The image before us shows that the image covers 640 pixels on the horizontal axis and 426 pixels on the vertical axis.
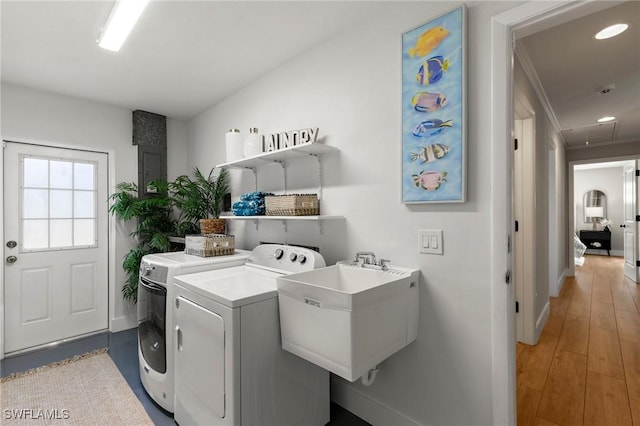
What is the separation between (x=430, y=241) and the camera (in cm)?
162

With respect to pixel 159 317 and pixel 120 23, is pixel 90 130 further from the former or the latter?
pixel 159 317

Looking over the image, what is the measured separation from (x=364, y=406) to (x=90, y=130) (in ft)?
12.0

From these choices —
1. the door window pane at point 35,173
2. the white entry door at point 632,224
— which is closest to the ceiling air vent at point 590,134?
the white entry door at point 632,224

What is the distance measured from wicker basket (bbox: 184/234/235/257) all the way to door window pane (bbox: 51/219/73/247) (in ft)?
5.08

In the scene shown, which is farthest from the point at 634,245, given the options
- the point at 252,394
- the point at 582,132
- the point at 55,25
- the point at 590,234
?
the point at 55,25

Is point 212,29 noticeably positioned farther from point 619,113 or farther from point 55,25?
point 619,113

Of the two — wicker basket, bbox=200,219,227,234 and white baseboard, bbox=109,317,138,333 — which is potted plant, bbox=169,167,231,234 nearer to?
wicker basket, bbox=200,219,227,234

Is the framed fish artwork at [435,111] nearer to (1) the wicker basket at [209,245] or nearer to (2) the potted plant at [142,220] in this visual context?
(1) the wicker basket at [209,245]

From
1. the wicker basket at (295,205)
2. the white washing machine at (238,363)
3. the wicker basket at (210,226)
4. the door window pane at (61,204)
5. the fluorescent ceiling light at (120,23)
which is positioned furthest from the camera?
the door window pane at (61,204)

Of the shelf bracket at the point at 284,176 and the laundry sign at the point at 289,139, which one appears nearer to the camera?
the laundry sign at the point at 289,139

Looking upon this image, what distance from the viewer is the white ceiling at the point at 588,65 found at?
1.93 m

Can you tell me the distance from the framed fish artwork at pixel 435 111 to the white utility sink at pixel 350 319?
489 millimetres

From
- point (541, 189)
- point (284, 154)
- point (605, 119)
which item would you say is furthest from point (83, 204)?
point (605, 119)

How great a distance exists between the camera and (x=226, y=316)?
1452mm
